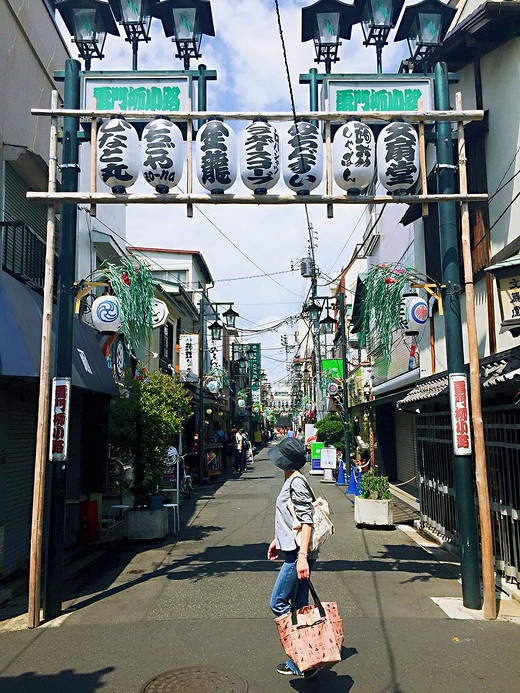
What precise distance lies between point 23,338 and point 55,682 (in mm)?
4290

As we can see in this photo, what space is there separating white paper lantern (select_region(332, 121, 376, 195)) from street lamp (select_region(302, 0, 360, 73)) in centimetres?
204

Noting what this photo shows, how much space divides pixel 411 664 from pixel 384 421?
18067 millimetres

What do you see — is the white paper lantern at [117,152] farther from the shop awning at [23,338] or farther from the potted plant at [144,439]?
the potted plant at [144,439]

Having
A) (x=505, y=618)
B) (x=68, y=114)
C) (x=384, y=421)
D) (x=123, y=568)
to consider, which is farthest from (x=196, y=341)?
(x=505, y=618)

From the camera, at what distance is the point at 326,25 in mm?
9023

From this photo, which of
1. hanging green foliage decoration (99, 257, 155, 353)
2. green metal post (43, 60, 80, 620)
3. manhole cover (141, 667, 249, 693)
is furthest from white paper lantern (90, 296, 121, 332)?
manhole cover (141, 667, 249, 693)

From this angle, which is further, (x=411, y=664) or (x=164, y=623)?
(x=164, y=623)

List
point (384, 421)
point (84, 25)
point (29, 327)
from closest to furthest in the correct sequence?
point (29, 327), point (84, 25), point (384, 421)

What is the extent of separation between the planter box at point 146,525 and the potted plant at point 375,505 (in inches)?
168

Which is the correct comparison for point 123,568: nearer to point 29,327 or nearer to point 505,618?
point 29,327

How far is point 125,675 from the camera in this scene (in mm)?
5188

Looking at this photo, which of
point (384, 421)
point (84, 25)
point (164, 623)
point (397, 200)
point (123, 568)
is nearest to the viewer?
point (164, 623)

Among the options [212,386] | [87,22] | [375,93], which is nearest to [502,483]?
[375,93]

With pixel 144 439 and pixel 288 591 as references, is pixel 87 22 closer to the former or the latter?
pixel 144 439
